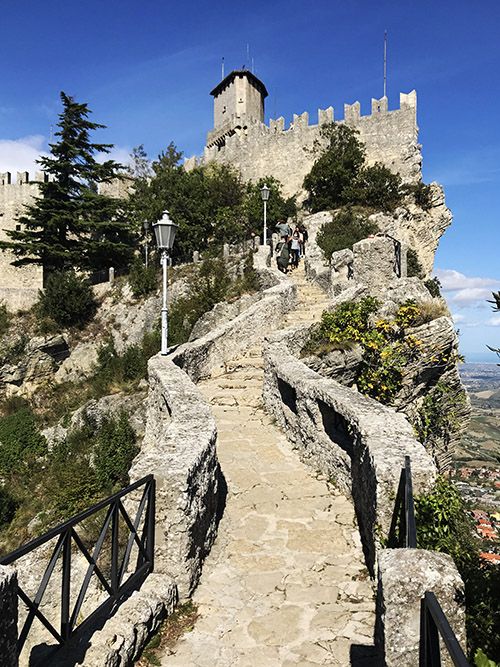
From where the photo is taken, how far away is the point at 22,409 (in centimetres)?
2177

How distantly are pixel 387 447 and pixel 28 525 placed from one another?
37.4 feet

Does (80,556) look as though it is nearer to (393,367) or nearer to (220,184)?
(393,367)

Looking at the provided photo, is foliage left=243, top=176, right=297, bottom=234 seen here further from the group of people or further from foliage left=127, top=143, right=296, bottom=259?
the group of people

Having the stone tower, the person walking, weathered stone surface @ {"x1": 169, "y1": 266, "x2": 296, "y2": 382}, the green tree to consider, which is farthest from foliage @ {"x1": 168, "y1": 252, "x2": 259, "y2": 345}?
the stone tower

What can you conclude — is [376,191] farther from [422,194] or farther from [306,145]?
[306,145]

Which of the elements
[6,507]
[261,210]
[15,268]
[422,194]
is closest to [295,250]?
[261,210]

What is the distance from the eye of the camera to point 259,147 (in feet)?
120

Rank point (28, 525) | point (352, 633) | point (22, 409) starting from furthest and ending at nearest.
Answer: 1. point (22, 409)
2. point (28, 525)
3. point (352, 633)

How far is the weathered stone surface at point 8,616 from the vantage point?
6.93 feet

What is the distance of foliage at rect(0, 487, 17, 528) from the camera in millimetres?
13508

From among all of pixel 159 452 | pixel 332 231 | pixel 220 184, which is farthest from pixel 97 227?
pixel 159 452

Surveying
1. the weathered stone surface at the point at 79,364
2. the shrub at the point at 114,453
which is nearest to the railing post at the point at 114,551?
the shrub at the point at 114,453

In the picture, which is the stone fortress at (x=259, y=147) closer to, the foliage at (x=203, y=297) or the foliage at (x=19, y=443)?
the foliage at (x=19, y=443)

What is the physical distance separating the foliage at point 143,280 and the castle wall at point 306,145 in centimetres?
1399
